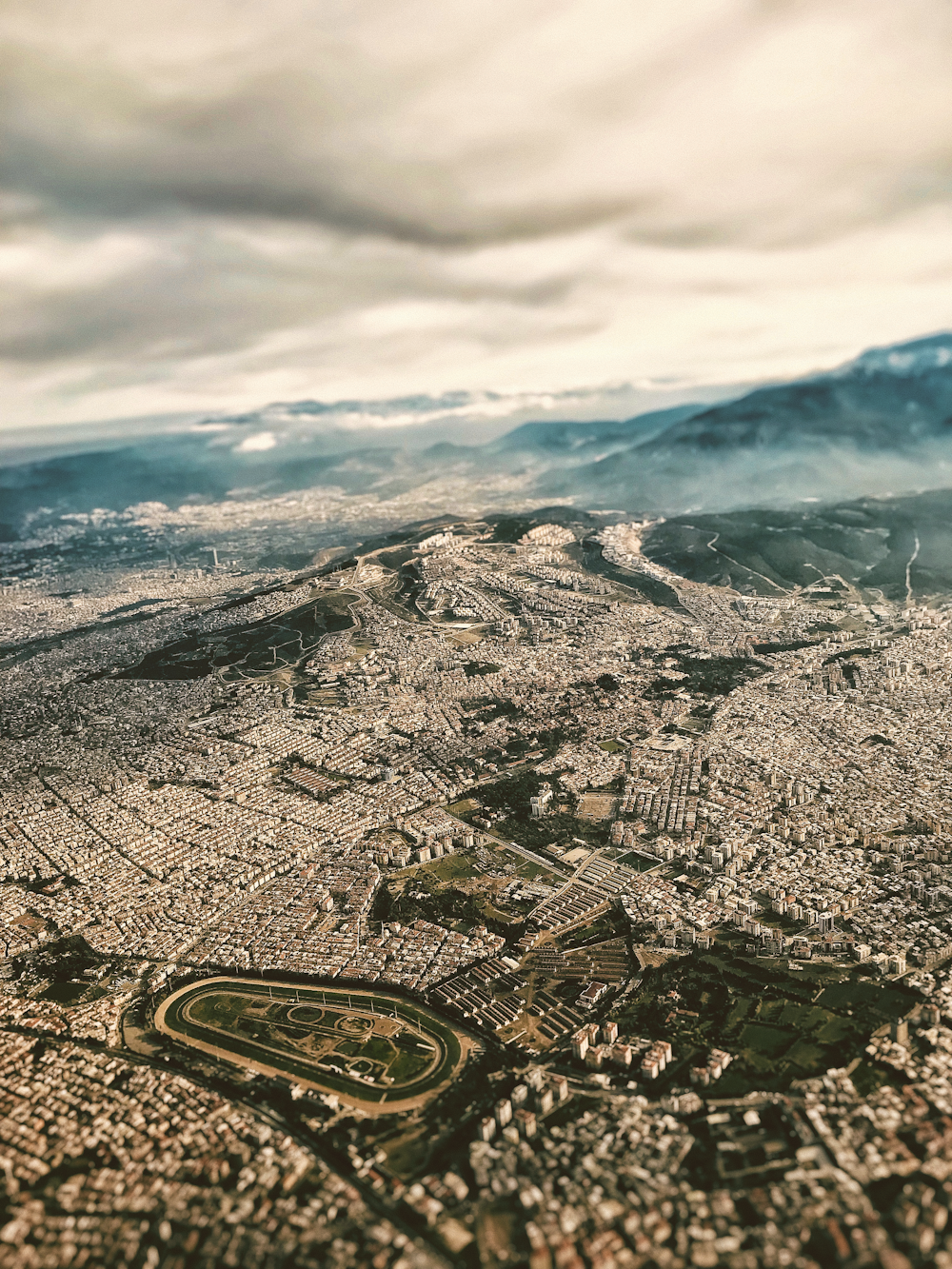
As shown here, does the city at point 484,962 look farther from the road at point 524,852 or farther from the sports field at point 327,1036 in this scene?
the road at point 524,852

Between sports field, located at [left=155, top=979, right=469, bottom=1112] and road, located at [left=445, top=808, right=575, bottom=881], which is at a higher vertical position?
road, located at [left=445, top=808, right=575, bottom=881]

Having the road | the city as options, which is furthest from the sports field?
the road

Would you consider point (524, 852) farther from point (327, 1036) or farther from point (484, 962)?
point (327, 1036)

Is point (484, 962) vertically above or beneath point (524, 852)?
beneath

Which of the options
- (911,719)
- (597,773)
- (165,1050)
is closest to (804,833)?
(597,773)

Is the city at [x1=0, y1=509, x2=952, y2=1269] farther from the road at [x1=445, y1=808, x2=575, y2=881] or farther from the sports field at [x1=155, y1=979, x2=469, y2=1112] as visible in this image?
the road at [x1=445, y1=808, x2=575, y2=881]

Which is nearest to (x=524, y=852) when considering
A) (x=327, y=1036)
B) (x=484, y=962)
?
(x=484, y=962)

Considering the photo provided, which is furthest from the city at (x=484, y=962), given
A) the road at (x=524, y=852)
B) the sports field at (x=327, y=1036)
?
the road at (x=524, y=852)

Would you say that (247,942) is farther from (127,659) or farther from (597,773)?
(127,659)
